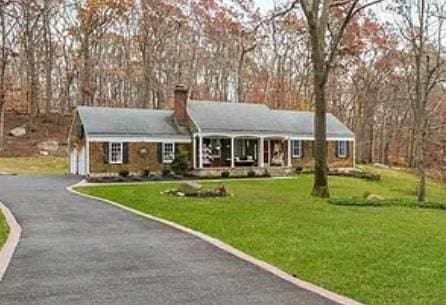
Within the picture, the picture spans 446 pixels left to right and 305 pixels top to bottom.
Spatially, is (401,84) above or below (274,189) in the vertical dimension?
above

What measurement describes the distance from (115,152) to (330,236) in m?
19.8

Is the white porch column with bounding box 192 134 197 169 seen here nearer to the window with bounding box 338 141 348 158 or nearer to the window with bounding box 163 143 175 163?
the window with bounding box 163 143 175 163

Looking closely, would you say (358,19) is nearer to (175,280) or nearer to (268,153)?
(268,153)

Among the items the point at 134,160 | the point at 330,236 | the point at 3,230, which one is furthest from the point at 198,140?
the point at 330,236

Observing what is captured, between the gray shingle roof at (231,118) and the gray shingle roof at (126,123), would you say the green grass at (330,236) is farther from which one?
the gray shingle roof at (231,118)

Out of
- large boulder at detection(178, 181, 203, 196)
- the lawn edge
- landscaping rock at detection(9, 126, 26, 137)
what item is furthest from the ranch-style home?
A: the lawn edge

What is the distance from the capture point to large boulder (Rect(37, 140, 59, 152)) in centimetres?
4163

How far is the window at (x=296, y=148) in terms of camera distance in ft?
115

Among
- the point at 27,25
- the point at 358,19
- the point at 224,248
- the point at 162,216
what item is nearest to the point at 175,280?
the point at 224,248

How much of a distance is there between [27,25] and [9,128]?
7.66m

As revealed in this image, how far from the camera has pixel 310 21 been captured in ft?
66.8

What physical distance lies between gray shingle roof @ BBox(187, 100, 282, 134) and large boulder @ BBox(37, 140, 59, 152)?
12.6 m

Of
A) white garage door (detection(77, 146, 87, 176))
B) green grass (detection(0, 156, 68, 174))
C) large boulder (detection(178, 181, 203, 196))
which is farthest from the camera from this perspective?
green grass (detection(0, 156, 68, 174))

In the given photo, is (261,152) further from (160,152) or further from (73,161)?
(73,161)
